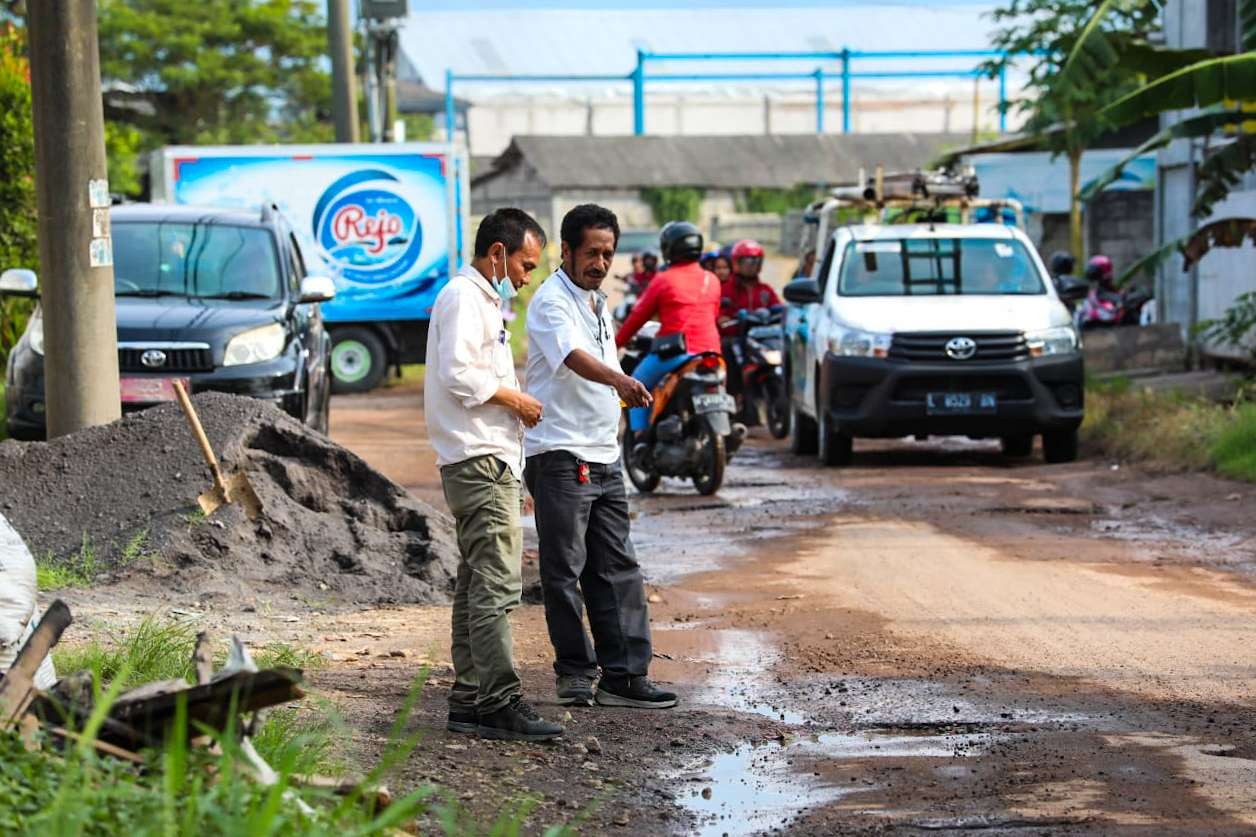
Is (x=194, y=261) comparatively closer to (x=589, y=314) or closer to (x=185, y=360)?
(x=185, y=360)

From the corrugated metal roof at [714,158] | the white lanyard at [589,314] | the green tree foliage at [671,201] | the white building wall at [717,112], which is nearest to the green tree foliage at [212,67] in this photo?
the corrugated metal roof at [714,158]

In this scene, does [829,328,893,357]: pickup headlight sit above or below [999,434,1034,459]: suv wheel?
above

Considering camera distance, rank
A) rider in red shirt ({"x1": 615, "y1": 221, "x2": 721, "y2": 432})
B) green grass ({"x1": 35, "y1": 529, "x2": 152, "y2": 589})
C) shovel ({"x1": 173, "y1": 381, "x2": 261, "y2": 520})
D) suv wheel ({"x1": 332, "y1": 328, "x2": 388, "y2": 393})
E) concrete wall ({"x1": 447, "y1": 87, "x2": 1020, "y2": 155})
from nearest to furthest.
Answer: green grass ({"x1": 35, "y1": 529, "x2": 152, "y2": 589}), shovel ({"x1": 173, "y1": 381, "x2": 261, "y2": 520}), rider in red shirt ({"x1": 615, "y1": 221, "x2": 721, "y2": 432}), suv wheel ({"x1": 332, "y1": 328, "x2": 388, "y2": 393}), concrete wall ({"x1": 447, "y1": 87, "x2": 1020, "y2": 155})

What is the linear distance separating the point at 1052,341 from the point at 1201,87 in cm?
240

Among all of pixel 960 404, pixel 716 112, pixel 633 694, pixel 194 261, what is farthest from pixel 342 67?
pixel 716 112

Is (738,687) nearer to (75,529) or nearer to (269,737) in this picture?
(269,737)

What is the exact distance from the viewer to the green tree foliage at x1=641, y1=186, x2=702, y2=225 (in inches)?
1989

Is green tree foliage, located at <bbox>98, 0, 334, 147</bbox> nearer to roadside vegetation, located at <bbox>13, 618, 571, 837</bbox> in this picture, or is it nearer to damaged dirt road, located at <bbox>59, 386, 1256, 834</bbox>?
damaged dirt road, located at <bbox>59, 386, 1256, 834</bbox>

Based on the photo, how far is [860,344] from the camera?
1529 cm

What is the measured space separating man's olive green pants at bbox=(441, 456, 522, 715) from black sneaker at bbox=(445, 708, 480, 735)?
0.19 feet

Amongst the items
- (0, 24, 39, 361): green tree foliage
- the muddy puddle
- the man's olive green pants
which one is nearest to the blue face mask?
the man's olive green pants

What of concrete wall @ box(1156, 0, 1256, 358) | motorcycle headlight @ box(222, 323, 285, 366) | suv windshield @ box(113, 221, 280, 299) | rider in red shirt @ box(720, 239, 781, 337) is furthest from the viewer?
concrete wall @ box(1156, 0, 1256, 358)

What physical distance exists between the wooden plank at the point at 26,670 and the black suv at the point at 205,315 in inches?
310

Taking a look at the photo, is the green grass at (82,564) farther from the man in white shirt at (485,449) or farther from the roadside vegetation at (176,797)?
the roadside vegetation at (176,797)
